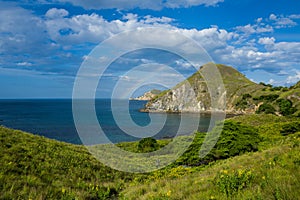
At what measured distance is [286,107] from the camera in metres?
113

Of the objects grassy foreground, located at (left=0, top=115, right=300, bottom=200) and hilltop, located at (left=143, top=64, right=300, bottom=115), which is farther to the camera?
hilltop, located at (left=143, top=64, right=300, bottom=115)

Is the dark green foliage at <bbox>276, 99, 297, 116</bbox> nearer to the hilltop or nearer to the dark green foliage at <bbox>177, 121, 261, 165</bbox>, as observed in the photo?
the hilltop

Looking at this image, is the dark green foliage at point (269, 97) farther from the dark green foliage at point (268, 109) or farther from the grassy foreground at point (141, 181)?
the grassy foreground at point (141, 181)

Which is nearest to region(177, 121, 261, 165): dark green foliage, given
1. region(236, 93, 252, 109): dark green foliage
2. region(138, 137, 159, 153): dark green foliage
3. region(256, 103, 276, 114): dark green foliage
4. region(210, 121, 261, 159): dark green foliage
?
region(210, 121, 261, 159): dark green foliage

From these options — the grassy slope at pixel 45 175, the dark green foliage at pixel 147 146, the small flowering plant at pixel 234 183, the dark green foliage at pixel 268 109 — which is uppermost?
the small flowering plant at pixel 234 183

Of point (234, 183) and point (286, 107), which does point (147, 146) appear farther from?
point (286, 107)

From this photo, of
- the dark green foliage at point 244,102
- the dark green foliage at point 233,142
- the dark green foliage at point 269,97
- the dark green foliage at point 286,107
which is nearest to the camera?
the dark green foliage at point 233,142

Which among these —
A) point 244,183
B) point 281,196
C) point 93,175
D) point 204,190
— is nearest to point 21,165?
point 93,175

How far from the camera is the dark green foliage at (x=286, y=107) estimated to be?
107881mm

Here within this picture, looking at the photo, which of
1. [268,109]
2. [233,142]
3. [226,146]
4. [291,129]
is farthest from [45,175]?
[268,109]

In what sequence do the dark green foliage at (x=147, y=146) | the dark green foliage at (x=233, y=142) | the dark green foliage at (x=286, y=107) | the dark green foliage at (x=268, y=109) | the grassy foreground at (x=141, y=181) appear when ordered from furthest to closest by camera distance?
the dark green foliage at (x=268, y=109)
the dark green foliage at (x=286, y=107)
the dark green foliage at (x=147, y=146)
the dark green foliage at (x=233, y=142)
the grassy foreground at (x=141, y=181)

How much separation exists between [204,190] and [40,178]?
6.75 meters

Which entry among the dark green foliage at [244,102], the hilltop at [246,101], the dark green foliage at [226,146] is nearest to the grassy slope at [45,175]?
the dark green foliage at [226,146]

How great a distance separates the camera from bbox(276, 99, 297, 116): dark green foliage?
4247 inches
